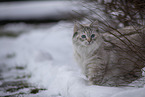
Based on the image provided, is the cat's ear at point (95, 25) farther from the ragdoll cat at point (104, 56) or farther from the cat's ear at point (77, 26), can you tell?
the cat's ear at point (77, 26)

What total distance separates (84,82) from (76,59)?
0.49 meters

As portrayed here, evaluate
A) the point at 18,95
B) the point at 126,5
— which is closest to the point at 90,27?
the point at 126,5

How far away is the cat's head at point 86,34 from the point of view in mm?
2365

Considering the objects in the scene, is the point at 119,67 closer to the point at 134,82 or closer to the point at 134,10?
the point at 134,82

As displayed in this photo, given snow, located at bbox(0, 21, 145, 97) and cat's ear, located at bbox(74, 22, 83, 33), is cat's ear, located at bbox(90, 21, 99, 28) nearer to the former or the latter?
cat's ear, located at bbox(74, 22, 83, 33)

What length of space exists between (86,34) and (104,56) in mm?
463

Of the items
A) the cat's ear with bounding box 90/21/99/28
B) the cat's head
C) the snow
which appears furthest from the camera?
the cat's head

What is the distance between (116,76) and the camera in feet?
7.15

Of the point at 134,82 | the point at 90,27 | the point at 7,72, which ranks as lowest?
the point at 7,72

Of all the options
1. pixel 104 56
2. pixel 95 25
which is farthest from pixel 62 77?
pixel 95 25

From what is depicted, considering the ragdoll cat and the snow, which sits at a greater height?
the ragdoll cat

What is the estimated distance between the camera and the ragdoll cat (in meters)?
2.21

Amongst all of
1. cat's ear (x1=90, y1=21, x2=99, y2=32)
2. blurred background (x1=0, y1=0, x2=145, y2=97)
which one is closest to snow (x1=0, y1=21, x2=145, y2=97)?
blurred background (x1=0, y1=0, x2=145, y2=97)

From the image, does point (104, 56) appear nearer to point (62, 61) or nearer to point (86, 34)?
point (86, 34)
